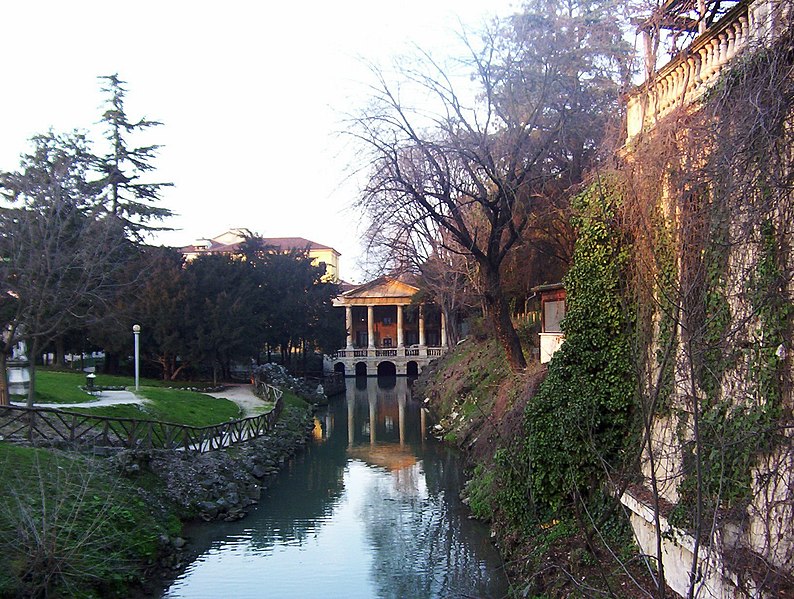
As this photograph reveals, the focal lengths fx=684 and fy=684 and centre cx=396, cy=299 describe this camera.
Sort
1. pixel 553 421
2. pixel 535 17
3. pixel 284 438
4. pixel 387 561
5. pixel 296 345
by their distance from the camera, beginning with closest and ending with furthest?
pixel 553 421 < pixel 387 561 < pixel 535 17 < pixel 284 438 < pixel 296 345

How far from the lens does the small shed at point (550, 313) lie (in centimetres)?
1891

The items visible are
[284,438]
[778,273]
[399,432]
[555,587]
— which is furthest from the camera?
[399,432]

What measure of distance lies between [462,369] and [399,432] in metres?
4.67

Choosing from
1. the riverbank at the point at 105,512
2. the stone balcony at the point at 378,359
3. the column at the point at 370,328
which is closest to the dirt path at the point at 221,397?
the riverbank at the point at 105,512

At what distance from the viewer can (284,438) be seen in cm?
2702

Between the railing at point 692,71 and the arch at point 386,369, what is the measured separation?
197 ft

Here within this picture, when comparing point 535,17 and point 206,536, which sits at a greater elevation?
point 535,17

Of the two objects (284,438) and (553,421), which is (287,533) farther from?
(284,438)

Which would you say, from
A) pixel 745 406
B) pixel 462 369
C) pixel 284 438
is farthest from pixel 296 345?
pixel 745 406

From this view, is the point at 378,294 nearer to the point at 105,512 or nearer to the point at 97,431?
the point at 97,431

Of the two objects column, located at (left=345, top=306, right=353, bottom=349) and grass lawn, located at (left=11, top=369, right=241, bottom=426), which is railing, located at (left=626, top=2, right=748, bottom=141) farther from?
column, located at (left=345, top=306, right=353, bottom=349)

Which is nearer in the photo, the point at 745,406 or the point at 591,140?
the point at 745,406

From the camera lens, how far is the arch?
234 feet

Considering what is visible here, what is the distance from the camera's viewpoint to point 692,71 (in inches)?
396
